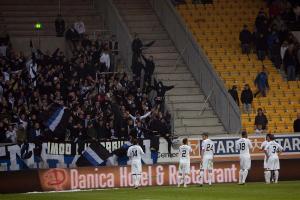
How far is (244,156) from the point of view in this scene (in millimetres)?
37406

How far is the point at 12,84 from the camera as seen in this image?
129 feet

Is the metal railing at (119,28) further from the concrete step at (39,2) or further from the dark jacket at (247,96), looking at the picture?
the dark jacket at (247,96)

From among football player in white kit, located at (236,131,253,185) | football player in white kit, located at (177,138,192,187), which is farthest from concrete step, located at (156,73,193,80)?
football player in white kit, located at (177,138,192,187)

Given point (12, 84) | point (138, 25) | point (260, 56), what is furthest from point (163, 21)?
point (12, 84)

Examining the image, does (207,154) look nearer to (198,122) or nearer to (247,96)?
(198,122)

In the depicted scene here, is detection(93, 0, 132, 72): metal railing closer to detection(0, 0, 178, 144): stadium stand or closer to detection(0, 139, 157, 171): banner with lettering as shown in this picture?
detection(0, 0, 178, 144): stadium stand

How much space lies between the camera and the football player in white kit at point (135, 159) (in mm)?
36188

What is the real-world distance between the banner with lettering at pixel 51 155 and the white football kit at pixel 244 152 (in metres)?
4.11

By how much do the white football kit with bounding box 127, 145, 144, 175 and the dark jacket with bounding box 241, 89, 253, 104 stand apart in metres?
8.84

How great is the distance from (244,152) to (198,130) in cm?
592

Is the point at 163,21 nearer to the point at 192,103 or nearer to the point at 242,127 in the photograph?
the point at 192,103

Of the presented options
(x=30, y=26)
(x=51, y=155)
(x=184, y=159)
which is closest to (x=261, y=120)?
(x=184, y=159)

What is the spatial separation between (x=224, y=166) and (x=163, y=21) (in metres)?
13.4

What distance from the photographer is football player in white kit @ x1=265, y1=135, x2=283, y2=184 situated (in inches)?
1483
